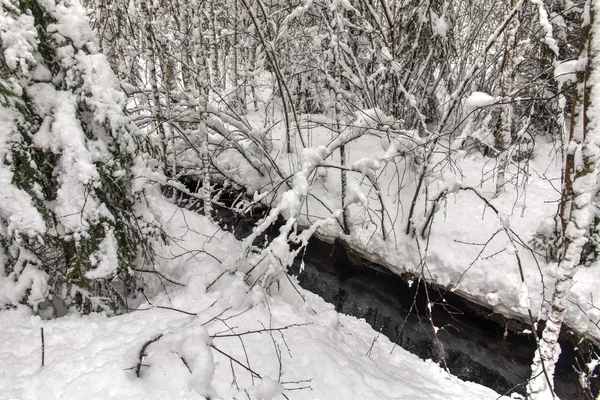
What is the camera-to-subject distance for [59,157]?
3041 millimetres

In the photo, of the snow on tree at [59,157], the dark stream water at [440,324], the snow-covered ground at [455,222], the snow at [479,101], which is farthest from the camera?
the dark stream water at [440,324]

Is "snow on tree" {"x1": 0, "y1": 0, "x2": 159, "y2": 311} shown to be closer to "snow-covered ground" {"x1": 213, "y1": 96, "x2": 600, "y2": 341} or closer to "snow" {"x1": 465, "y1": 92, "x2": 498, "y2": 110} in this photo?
"snow-covered ground" {"x1": 213, "y1": 96, "x2": 600, "y2": 341}

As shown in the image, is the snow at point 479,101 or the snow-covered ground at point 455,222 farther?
the snow-covered ground at point 455,222

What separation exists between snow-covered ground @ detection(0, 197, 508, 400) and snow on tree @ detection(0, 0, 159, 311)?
1.35 feet

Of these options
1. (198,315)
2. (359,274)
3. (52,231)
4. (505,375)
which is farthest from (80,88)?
(505,375)

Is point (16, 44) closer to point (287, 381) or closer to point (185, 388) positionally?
point (185, 388)

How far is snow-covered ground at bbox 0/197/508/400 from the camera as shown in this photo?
2.34m

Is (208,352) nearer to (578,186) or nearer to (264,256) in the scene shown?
(264,256)

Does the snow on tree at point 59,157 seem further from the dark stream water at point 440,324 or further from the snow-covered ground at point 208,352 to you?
the dark stream water at point 440,324

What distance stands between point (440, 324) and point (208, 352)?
17.7ft

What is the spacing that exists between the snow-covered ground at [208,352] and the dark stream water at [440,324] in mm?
954

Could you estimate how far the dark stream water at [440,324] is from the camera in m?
5.27

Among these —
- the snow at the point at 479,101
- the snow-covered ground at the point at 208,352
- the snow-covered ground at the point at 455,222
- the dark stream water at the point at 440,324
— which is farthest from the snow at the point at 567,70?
the dark stream water at the point at 440,324

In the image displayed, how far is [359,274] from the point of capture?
738 cm
